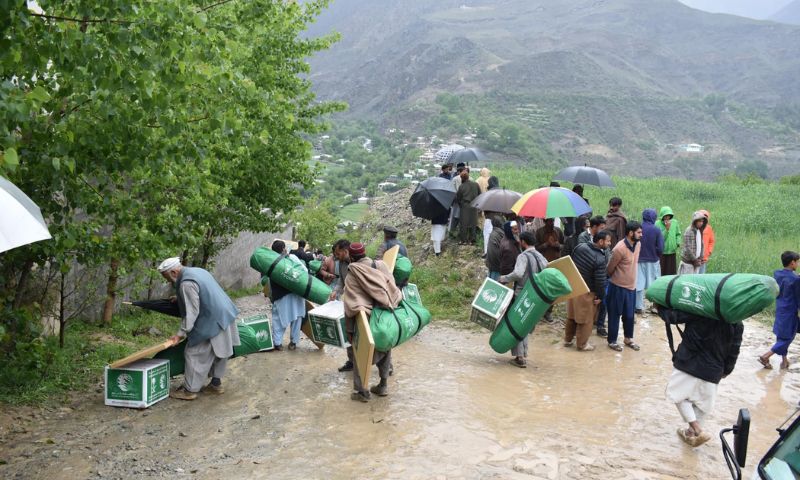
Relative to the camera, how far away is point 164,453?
609 cm

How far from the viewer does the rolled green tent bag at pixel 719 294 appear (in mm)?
5602

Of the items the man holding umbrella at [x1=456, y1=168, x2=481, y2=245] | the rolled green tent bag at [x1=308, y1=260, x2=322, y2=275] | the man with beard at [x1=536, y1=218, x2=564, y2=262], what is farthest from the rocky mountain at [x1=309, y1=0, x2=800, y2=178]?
the rolled green tent bag at [x1=308, y1=260, x2=322, y2=275]

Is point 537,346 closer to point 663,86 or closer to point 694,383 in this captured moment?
point 694,383

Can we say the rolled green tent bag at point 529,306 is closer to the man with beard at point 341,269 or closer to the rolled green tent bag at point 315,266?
the man with beard at point 341,269

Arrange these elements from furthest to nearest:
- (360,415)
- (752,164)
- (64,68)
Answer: (752,164), (360,415), (64,68)

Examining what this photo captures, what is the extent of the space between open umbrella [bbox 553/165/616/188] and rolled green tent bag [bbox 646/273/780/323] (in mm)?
7229

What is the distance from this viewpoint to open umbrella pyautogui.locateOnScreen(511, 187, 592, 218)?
10.2 metres

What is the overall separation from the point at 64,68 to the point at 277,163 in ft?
23.1

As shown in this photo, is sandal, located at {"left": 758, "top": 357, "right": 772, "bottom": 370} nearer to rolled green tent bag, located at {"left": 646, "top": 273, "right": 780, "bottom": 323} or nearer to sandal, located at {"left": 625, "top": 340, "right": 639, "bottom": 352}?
sandal, located at {"left": 625, "top": 340, "right": 639, "bottom": 352}

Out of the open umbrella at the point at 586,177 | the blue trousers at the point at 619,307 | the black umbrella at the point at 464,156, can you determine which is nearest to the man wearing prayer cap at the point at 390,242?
the blue trousers at the point at 619,307

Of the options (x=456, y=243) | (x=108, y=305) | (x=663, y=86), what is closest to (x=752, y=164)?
(x=663, y=86)

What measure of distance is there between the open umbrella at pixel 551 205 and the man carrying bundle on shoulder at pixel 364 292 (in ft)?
11.8

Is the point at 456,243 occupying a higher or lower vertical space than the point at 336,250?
lower

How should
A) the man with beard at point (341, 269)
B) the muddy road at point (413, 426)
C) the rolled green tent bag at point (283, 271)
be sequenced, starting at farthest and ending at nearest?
the rolled green tent bag at point (283, 271) < the man with beard at point (341, 269) < the muddy road at point (413, 426)
